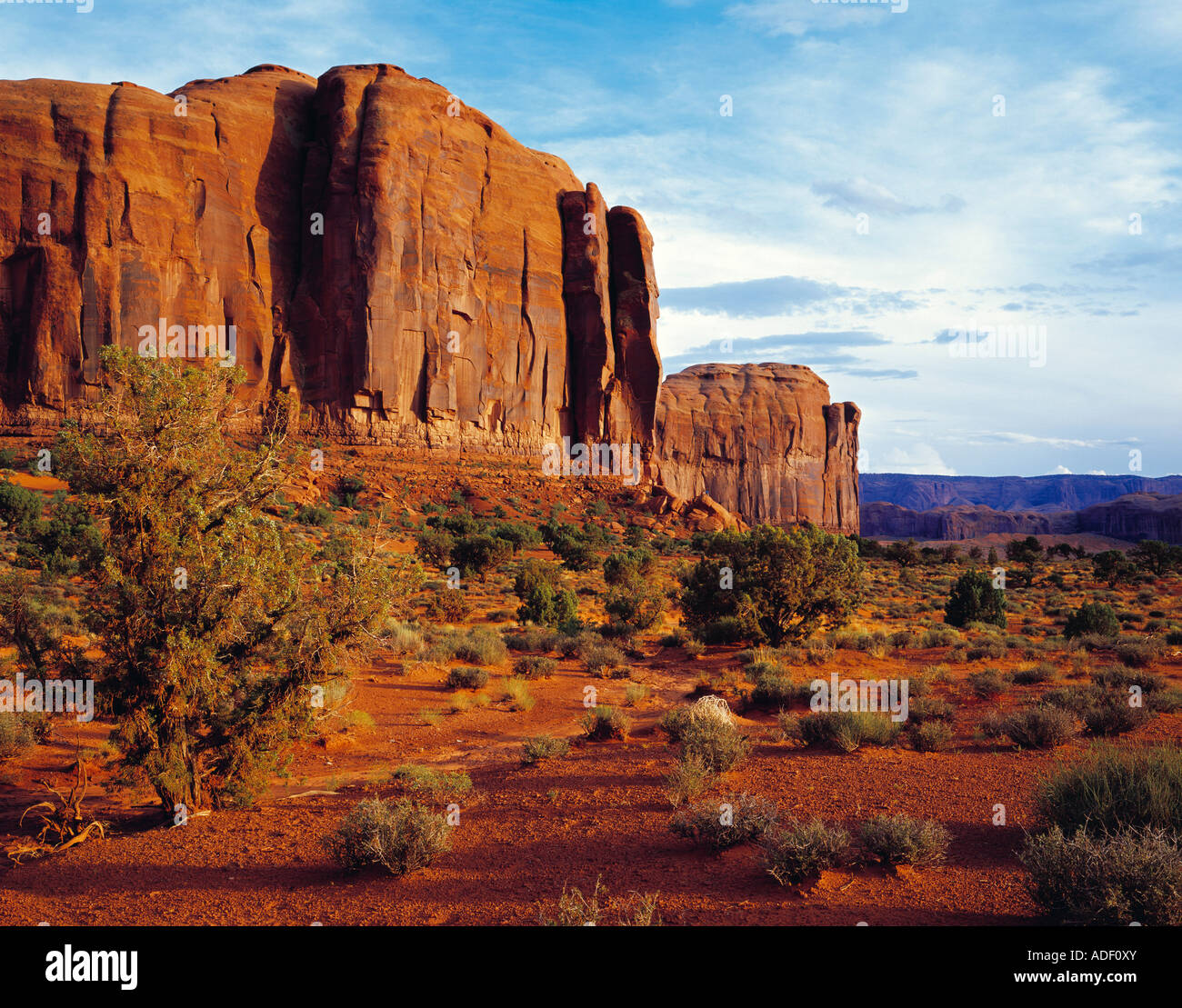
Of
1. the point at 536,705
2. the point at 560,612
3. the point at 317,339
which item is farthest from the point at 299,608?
the point at 317,339

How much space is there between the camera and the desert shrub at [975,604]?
2302 centimetres

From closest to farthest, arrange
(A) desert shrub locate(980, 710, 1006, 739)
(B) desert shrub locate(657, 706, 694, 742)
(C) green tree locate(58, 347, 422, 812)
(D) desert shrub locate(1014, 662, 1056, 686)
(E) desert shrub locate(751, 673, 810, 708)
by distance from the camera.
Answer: (C) green tree locate(58, 347, 422, 812) → (A) desert shrub locate(980, 710, 1006, 739) → (B) desert shrub locate(657, 706, 694, 742) → (E) desert shrub locate(751, 673, 810, 708) → (D) desert shrub locate(1014, 662, 1056, 686)

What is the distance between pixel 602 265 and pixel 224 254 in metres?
30.4

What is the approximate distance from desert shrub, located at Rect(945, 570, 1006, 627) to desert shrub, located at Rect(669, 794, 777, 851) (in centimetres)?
→ 1941

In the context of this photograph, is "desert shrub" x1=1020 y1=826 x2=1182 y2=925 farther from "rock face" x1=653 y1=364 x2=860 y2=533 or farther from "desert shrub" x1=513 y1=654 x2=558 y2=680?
"rock face" x1=653 y1=364 x2=860 y2=533

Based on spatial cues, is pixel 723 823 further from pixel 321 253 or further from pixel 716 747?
pixel 321 253

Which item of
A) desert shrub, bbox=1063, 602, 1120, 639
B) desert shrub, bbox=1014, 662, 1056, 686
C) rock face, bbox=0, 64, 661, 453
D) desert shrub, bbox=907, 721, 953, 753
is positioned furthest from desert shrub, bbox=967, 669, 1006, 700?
rock face, bbox=0, 64, 661, 453

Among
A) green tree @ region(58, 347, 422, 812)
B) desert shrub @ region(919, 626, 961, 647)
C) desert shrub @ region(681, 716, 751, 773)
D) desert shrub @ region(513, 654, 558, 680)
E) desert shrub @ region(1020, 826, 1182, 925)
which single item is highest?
green tree @ region(58, 347, 422, 812)

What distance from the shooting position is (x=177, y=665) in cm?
671

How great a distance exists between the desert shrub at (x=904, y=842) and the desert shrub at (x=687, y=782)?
1.99 metres

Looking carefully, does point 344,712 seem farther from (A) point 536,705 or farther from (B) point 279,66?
(B) point 279,66

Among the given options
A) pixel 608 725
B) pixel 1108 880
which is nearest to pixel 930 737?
pixel 608 725

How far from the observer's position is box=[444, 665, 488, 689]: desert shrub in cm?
1393
